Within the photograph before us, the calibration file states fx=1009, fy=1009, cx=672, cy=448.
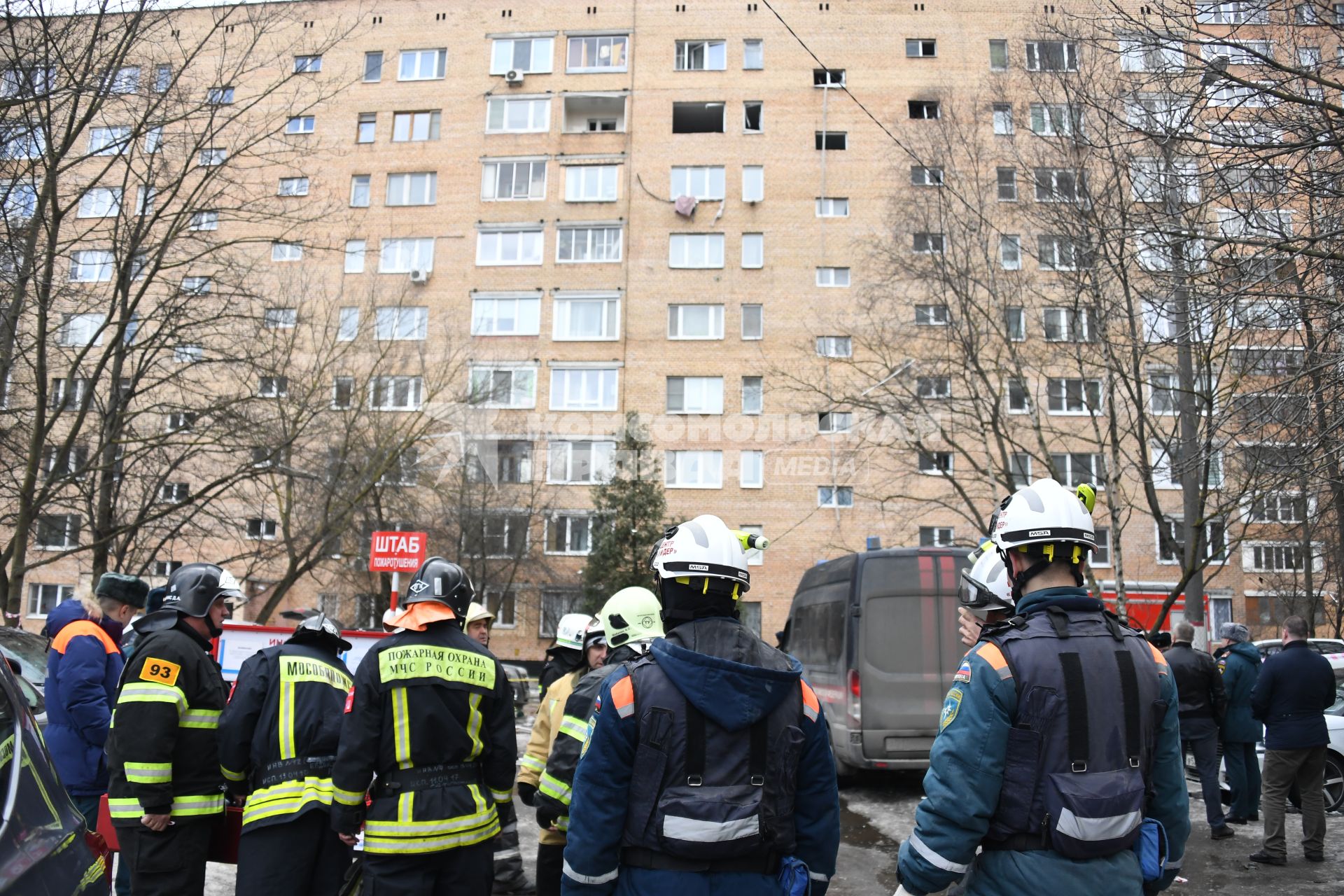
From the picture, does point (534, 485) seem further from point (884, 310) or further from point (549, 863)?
point (549, 863)

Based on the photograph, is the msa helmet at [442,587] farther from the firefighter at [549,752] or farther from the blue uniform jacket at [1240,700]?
the blue uniform jacket at [1240,700]

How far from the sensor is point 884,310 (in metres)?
37.6

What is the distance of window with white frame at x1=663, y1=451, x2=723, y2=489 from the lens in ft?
131

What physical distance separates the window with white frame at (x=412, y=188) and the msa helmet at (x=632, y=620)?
131 ft

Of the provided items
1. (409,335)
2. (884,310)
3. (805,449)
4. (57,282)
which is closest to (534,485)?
(409,335)

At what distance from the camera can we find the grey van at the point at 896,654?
11.8 metres

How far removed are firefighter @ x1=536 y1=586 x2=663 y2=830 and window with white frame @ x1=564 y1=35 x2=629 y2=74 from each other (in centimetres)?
4133

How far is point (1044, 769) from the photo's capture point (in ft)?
9.98

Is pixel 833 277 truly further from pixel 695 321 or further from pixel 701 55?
pixel 701 55

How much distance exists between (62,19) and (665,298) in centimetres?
2918

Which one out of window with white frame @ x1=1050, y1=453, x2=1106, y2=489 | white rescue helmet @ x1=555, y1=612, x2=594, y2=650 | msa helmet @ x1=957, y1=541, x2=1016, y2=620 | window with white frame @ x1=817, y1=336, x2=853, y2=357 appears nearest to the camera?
msa helmet @ x1=957, y1=541, x2=1016, y2=620

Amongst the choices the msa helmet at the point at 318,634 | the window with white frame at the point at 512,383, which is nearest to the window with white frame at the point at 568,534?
the window with white frame at the point at 512,383

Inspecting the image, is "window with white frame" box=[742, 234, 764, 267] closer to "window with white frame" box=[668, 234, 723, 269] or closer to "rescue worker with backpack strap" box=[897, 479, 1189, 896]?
"window with white frame" box=[668, 234, 723, 269]

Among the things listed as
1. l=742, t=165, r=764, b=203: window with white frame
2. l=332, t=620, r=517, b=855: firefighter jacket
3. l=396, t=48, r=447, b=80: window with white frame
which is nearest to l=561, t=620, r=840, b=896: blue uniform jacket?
l=332, t=620, r=517, b=855: firefighter jacket
